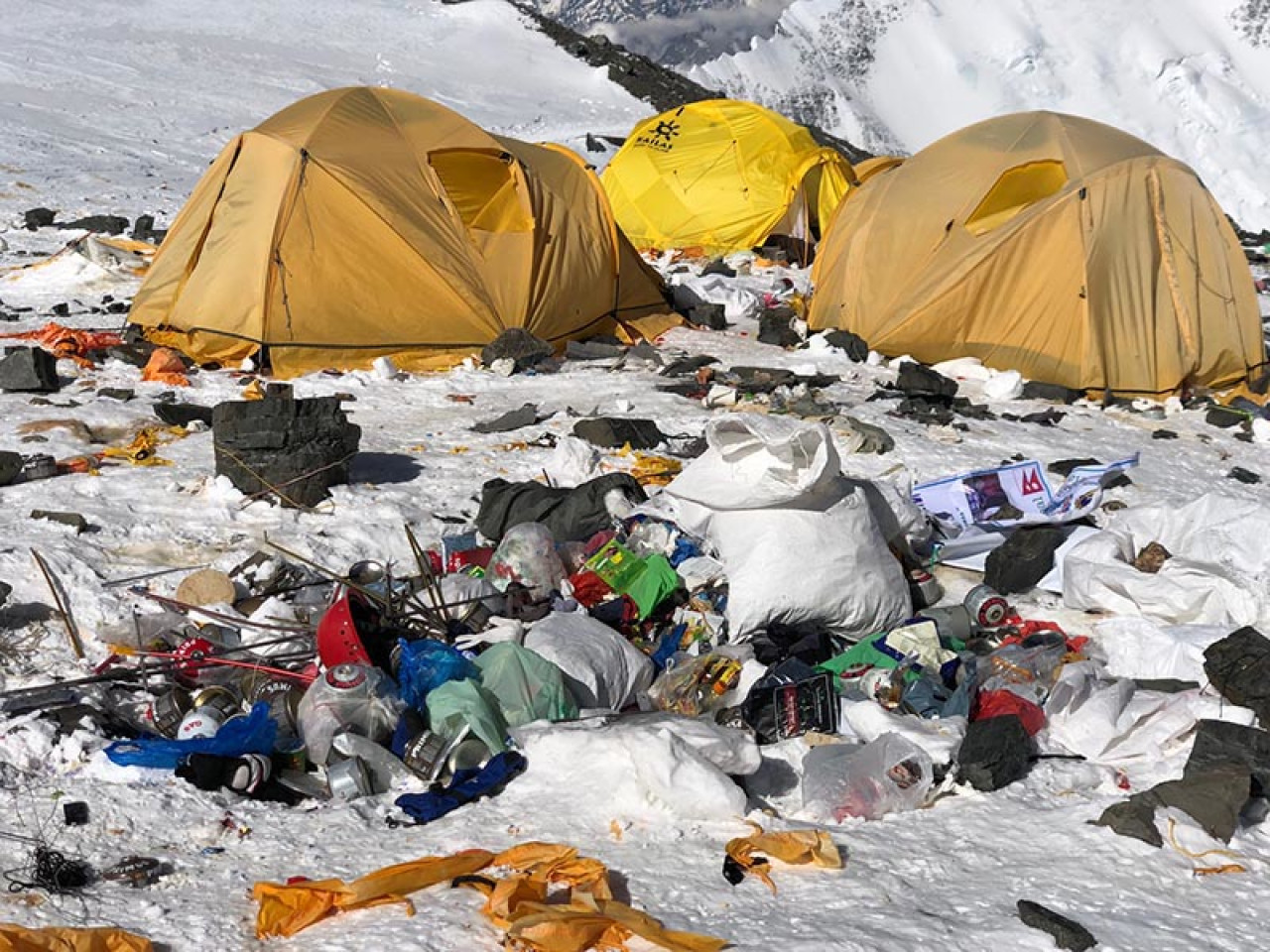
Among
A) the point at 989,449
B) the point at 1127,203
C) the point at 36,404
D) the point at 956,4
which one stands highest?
the point at 956,4

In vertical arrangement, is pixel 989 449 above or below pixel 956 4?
below

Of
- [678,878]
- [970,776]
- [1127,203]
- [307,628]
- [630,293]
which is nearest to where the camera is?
[678,878]

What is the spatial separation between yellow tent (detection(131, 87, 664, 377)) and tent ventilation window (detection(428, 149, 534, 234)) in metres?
0.01

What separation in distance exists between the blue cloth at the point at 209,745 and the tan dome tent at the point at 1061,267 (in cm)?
724

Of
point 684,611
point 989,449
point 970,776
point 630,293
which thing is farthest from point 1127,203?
point 970,776

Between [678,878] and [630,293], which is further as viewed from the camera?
[630,293]

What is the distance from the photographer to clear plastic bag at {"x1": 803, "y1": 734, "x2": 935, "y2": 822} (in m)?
3.99

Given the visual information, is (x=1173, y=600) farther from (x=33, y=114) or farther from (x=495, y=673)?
(x=33, y=114)

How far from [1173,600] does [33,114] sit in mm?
18563

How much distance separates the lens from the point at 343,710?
4270 millimetres

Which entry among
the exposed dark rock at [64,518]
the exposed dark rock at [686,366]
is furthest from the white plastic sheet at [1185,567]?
the exposed dark rock at [64,518]

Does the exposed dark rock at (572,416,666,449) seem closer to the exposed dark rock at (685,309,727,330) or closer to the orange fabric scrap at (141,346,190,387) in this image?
the orange fabric scrap at (141,346,190,387)

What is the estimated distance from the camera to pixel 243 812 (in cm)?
385

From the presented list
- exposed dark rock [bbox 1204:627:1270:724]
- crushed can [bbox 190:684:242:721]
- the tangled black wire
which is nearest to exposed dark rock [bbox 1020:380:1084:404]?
exposed dark rock [bbox 1204:627:1270:724]
